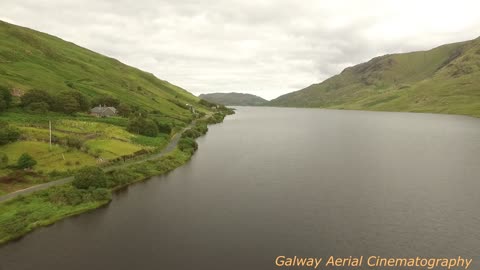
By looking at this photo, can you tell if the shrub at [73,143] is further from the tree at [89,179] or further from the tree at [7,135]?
the tree at [89,179]

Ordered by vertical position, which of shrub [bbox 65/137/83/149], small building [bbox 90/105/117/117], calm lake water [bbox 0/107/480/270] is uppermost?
small building [bbox 90/105/117/117]

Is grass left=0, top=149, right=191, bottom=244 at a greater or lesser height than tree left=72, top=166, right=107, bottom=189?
lesser

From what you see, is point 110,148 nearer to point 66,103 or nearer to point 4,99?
point 66,103

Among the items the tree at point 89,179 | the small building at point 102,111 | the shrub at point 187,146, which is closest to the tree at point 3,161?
the tree at point 89,179

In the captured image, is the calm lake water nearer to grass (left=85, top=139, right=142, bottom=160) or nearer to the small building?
grass (left=85, top=139, right=142, bottom=160)

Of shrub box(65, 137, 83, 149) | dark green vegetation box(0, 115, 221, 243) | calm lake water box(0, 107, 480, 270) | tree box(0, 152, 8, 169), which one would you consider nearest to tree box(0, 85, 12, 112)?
shrub box(65, 137, 83, 149)

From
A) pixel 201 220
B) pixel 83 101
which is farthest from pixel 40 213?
pixel 83 101
